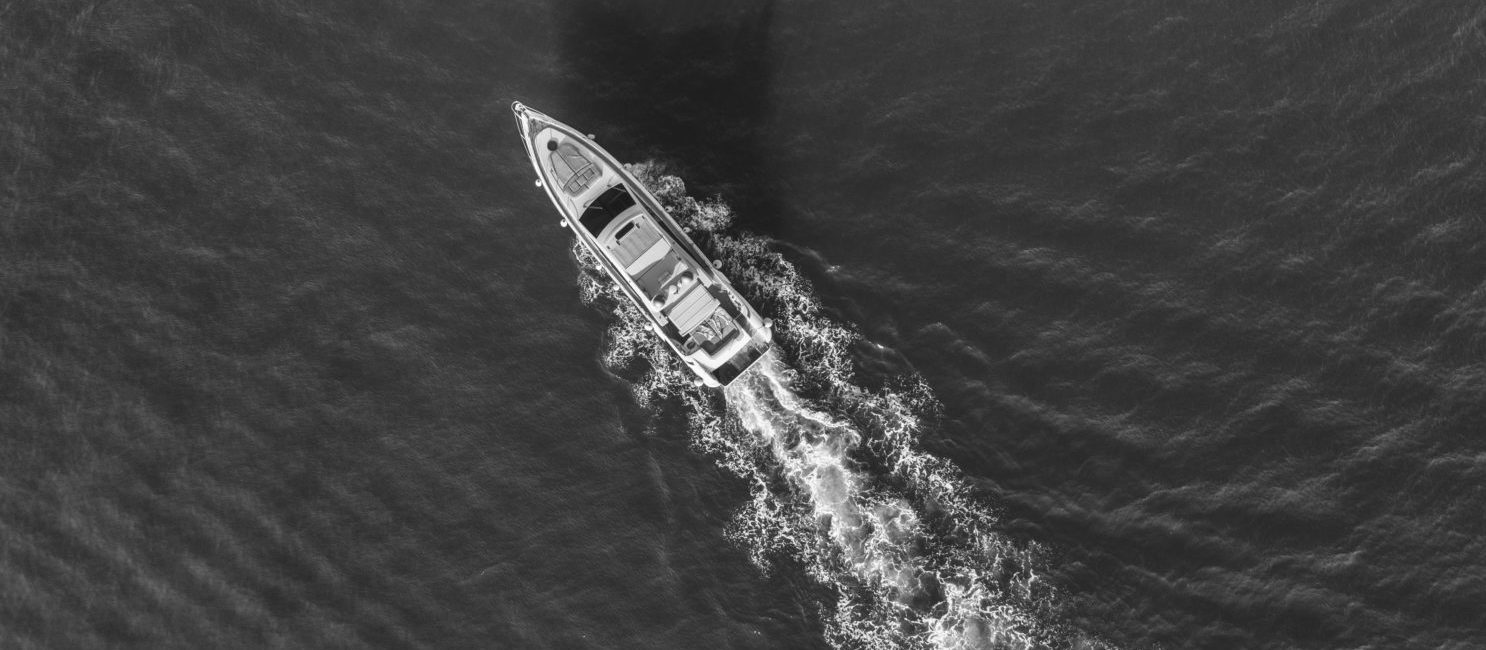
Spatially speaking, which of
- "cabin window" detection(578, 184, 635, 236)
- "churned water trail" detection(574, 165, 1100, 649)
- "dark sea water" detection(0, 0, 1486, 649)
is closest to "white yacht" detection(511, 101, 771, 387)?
"cabin window" detection(578, 184, 635, 236)

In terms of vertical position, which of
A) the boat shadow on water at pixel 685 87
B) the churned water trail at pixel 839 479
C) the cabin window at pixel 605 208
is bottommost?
the churned water trail at pixel 839 479

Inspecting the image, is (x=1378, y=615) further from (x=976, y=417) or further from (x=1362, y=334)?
Answer: (x=976, y=417)

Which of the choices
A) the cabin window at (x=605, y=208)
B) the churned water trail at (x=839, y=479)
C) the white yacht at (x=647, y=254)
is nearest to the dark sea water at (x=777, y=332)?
the churned water trail at (x=839, y=479)

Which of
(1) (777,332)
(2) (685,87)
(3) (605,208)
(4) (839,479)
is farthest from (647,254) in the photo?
(4) (839,479)

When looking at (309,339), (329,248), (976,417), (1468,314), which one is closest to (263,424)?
Answer: (309,339)

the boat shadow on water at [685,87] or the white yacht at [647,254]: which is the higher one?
the boat shadow on water at [685,87]

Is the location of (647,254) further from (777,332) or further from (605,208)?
(777,332)

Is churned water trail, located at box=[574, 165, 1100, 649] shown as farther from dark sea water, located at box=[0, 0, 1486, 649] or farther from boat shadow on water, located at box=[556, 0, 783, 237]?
boat shadow on water, located at box=[556, 0, 783, 237]

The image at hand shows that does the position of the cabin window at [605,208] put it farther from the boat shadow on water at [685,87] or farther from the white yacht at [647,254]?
the boat shadow on water at [685,87]
